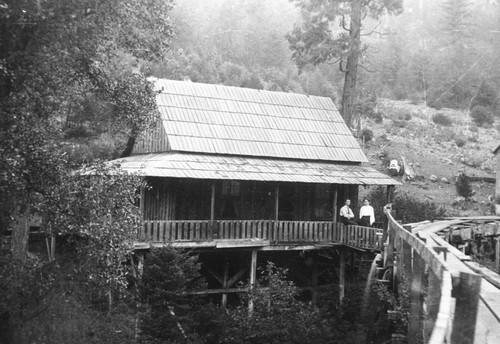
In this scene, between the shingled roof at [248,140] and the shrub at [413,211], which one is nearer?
the shingled roof at [248,140]

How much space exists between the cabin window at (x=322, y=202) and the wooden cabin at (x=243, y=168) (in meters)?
0.04

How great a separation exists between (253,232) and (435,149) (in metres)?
28.5

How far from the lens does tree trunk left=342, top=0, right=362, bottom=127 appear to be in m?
29.6

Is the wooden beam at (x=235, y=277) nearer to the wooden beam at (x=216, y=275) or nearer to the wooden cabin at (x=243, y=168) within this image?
the wooden beam at (x=216, y=275)

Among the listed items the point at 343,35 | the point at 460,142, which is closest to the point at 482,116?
the point at 460,142

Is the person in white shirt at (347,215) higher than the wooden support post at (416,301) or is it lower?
lower

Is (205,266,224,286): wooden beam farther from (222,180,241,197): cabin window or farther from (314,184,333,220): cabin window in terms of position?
(314,184,333,220): cabin window

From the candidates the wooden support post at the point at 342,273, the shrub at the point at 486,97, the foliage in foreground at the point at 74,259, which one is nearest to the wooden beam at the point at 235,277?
the wooden support post at the point at 342,273

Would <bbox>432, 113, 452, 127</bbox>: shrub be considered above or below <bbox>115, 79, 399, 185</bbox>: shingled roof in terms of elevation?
above

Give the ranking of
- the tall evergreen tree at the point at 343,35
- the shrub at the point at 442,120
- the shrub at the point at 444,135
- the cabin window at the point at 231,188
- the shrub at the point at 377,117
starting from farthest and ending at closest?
the shrub at the point at 442,120 → the shrub at the point at 377,117 → the shrub at the point at 444,135 → the tall evergreen tree at the point at 343,35 → the cabin window at the point at 231,188

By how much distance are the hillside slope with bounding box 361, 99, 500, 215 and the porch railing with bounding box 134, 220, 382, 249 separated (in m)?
13.5

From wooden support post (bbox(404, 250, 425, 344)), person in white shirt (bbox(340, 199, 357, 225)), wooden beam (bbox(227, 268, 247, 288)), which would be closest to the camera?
wooden support post (bbox(404, 250, 425, 344))

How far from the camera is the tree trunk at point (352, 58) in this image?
29.6 m

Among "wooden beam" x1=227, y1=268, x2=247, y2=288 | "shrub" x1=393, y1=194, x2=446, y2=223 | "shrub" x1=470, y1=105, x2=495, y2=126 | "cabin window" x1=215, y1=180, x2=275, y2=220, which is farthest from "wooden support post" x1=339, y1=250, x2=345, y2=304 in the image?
"shrub" x1=470, y1=105, x2=495, y2=126
